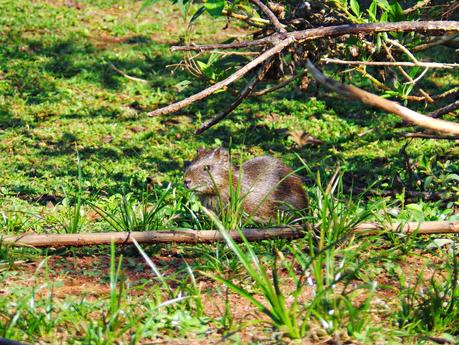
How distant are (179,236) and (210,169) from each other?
179cm

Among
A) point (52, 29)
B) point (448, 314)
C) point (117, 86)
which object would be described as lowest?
point (448, 314)

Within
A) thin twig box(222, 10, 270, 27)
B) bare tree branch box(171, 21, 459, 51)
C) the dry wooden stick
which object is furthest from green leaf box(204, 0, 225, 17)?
the dry wooden stick

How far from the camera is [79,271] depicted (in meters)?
4.32

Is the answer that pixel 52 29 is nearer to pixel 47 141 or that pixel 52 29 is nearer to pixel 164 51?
pixel 164 51

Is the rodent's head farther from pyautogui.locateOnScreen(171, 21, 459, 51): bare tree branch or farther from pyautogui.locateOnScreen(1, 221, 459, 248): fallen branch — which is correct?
pyautogui.locateOnScreen(171, 21, 459, 51): bare tree branch

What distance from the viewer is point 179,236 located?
4441mm

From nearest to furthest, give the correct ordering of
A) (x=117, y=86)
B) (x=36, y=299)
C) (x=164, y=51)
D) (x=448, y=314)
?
1. (x=448, y=314)
2. (x=36, y=299)
3. (x=117, y=86)
4. (x=164, y=51)

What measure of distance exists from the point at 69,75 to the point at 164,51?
49.3 inches

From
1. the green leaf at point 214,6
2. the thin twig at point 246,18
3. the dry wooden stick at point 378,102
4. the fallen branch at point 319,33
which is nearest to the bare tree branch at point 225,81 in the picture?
the fallen branch at point 319,33

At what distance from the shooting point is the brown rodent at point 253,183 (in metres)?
5.89

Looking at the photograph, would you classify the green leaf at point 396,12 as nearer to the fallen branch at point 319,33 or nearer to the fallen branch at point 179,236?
the fallen branch at point 319,33

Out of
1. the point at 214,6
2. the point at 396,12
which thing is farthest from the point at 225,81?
the point at 396,12

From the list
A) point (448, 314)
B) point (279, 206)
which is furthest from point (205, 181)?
point (448, 314)

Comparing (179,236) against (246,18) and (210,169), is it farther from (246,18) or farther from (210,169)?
(210,169)
